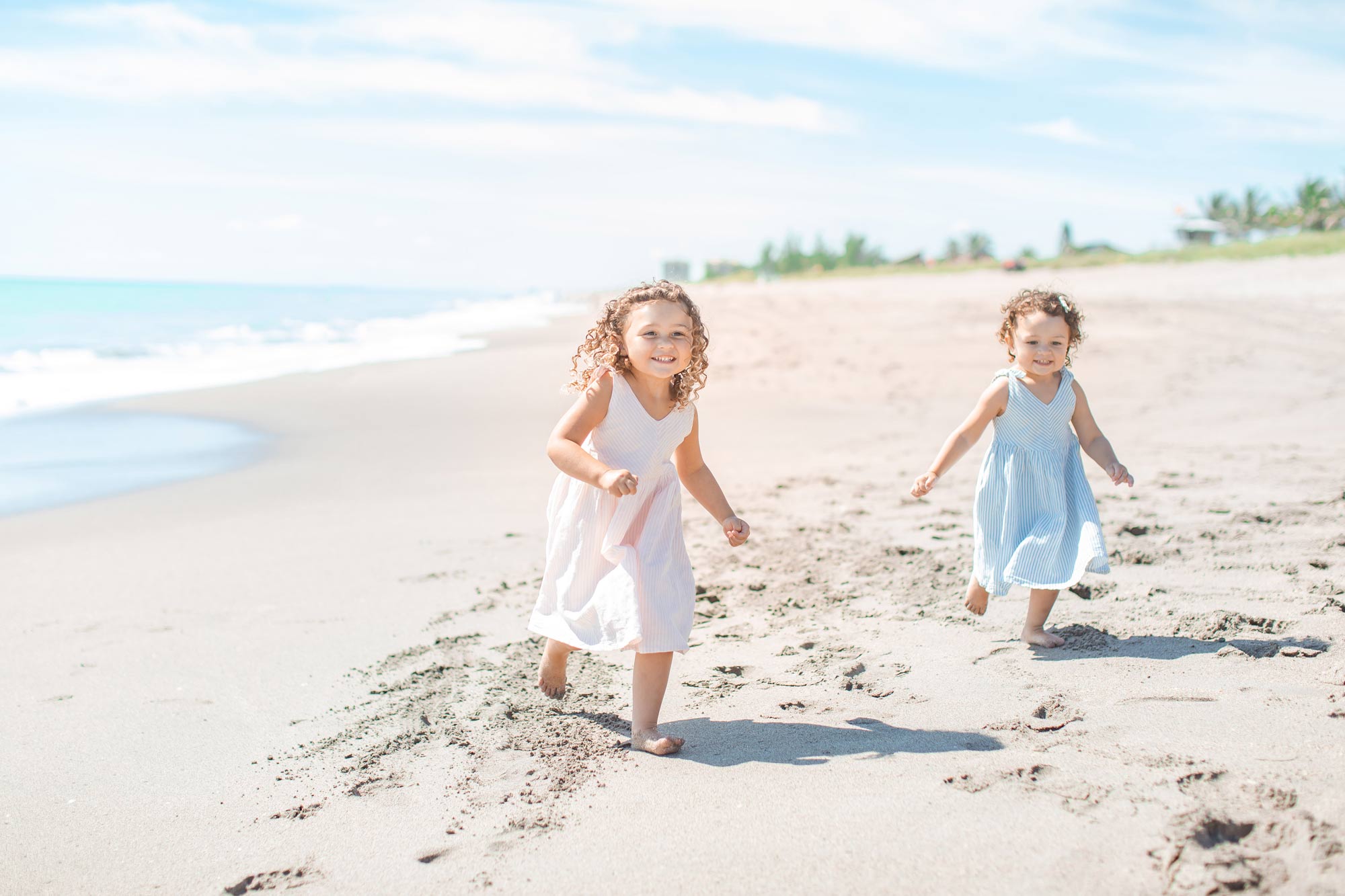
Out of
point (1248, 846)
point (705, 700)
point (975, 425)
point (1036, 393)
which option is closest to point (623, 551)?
point (705, 700)

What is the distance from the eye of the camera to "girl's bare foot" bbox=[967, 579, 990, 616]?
384cm

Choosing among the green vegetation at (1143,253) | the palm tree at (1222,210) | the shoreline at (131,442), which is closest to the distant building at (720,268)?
the green vegetation at (1143,253)

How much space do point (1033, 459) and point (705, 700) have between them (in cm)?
155

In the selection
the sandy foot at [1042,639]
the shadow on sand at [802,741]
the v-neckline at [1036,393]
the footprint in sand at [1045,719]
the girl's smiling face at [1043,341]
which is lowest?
the shadow on sand at [802,741]

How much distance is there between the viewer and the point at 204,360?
1683 cm

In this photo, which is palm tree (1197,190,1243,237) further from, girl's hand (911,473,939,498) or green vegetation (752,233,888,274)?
girl's hand (911,473,939,498)

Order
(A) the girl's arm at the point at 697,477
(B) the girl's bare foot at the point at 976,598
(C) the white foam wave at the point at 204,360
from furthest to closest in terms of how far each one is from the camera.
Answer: (C) the white foam wave at the point at 204,360 < (B) the girl's bare foot at the point at 976,598 < (A) the girl's arm at the point at 697,477

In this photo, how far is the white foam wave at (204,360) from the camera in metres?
12.3

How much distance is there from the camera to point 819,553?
4910mm

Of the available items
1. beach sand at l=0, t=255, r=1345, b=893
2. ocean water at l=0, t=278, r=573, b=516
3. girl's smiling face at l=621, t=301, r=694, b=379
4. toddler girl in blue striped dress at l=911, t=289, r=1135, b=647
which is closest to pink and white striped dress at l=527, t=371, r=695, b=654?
girl's smiling face at l=621, t=301, r=694, b=379

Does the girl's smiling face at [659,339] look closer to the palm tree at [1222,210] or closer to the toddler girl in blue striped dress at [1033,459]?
the toddler girl in blue striped dress at [1033,459]

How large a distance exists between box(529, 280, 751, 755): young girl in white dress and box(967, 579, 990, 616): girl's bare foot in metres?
1.22

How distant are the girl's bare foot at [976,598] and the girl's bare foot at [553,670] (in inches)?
62.0

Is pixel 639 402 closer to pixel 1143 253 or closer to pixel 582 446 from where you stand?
pixel 582 446
